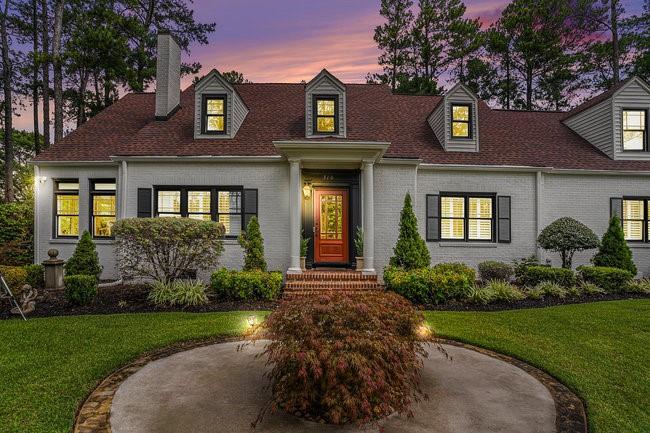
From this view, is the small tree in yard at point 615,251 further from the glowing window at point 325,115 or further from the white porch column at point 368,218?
the glowing window at point 325,115

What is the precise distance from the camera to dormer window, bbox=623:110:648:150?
39.9 feet

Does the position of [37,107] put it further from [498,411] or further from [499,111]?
[498,411]

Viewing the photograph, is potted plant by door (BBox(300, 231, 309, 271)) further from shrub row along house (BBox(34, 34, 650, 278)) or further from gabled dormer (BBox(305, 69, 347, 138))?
gabled dormer (BBox(305, 69, 347, 138))

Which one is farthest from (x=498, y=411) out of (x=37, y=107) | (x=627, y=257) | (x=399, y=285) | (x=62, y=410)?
(x=37, y=107)

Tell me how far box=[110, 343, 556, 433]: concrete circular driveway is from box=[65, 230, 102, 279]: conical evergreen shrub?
7.19 m

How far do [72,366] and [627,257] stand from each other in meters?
13.4

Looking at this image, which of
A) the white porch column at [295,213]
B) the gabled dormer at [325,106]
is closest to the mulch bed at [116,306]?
the white porch column at [295,213]

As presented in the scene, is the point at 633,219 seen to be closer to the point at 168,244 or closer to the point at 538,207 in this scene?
the point at 538,207

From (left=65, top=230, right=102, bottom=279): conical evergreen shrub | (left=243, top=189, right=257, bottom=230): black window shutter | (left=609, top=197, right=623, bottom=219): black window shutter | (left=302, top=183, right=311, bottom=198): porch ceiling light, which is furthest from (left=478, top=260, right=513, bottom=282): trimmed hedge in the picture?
(left=65, top=230, right=102, bottom=279): conical evergreen shrub

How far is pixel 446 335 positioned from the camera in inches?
235

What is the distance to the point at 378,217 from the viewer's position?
1080 cm

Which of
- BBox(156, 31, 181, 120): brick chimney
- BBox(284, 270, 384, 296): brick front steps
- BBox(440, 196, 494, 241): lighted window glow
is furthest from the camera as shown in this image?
BBox(156, 31, 181, 120): brick chimney

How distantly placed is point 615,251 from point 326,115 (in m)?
9.57

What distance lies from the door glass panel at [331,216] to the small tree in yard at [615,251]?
7.83 metres
